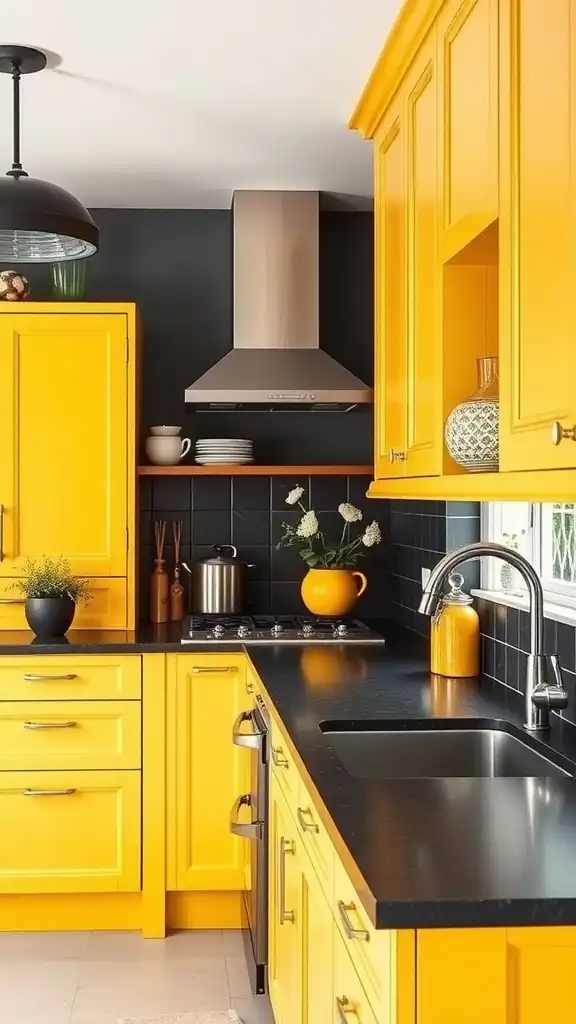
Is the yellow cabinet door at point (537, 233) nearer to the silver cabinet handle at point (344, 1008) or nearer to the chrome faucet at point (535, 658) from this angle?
the chrome faucet at point (535, 658)

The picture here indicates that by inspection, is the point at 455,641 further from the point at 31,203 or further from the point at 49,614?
the point at 31,203

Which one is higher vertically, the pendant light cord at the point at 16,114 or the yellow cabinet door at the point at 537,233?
the pendant light cord at the point at 16,114

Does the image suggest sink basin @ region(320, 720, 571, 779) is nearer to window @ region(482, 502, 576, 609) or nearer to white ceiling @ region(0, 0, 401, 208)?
window @ region(482, 502, 576, 609)

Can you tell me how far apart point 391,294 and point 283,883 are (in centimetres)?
158

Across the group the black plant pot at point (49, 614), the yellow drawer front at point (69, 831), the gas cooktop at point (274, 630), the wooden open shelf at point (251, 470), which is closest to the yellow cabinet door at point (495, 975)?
the gas cooktop at point (274, 630)

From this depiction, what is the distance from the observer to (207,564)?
4.19 meters

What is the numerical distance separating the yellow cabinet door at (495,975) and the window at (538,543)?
1.30 m

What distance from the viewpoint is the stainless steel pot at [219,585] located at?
4191mm

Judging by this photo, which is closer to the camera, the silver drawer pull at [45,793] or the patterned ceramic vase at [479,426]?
the patterned ceramic vase at [479,426]

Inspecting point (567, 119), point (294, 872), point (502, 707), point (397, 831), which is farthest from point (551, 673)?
point (567, 119)

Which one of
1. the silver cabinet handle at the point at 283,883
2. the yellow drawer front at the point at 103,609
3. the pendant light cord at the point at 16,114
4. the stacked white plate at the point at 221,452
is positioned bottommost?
the silver cabinet handle at the point at 283,883

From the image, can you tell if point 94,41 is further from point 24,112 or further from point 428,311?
point 428,311

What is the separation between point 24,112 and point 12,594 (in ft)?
5.33

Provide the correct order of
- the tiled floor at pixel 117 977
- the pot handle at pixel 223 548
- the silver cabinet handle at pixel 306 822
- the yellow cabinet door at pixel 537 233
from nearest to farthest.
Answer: the yellow cabinet door at pixel 537 233 < the silver cabinet handle at pixel 306 822 < the tiled floor at pixel 117 977 < the pot handle at pixel 223 548
